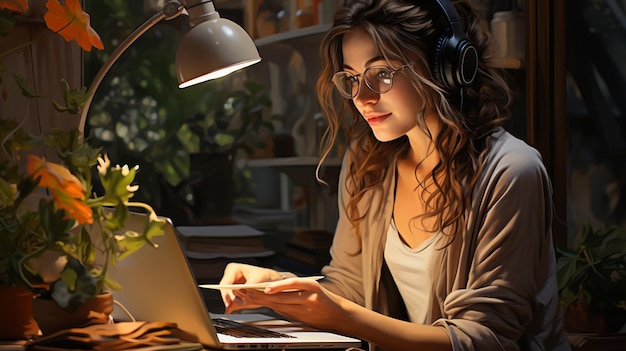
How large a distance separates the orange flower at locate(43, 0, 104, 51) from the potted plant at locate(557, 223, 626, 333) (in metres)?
1.82

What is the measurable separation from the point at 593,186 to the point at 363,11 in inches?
53.5

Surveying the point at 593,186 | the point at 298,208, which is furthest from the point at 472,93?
the point at 593,186

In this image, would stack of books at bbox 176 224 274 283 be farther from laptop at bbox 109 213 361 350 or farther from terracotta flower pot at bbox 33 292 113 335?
terracotta flower pot at bbox 33 292 113 335

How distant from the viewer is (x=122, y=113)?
2619 millimetres

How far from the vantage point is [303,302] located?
169cm

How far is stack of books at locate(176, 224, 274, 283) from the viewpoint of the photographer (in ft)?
8.89

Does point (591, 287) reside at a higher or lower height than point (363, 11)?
lower

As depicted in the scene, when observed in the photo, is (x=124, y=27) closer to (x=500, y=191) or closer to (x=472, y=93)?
(x=472, y=93)

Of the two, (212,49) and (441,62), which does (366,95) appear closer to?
(441,62)

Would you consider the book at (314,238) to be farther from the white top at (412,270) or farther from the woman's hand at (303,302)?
the woman's hand at (303,302)

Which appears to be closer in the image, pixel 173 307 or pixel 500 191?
pixel 173 307

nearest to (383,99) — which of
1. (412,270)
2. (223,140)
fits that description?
(412,270)

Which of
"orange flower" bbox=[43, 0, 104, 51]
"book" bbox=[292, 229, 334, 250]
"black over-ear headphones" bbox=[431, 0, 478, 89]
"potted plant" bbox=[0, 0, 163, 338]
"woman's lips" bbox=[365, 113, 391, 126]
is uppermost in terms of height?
"orange flower" bbox=[43, 0, 104, 51]

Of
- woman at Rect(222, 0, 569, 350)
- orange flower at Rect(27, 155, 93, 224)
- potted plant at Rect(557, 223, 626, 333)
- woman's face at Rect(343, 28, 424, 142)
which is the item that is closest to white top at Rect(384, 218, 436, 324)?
woman at Rect(222, 0, 569, 350)
